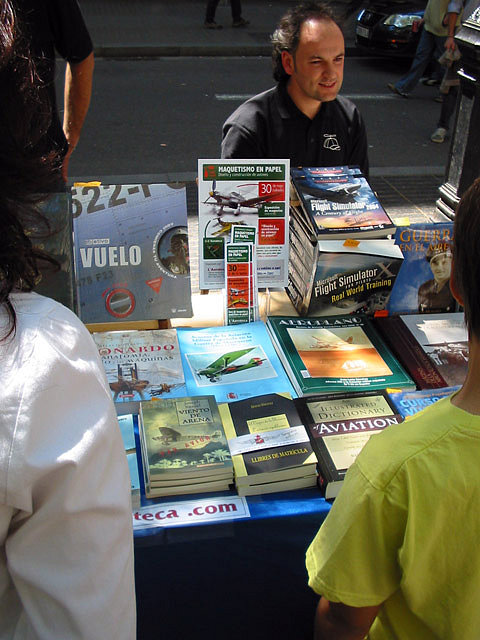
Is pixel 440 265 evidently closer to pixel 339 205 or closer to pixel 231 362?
pixel 339 205

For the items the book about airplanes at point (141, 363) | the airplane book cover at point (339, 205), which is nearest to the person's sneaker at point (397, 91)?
the airplane book cover at point (339, 205)

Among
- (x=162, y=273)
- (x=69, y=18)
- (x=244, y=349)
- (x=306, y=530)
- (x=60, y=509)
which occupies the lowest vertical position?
(x=306, y=530)

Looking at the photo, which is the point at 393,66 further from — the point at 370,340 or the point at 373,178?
the point at 370,340

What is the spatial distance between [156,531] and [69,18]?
6.84ft

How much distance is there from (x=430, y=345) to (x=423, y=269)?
287 millimetres

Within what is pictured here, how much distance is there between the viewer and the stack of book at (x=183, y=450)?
139 centimetres

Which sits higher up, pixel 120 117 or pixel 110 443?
pixel 110 443

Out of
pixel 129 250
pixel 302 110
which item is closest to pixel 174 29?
pixel 302 110

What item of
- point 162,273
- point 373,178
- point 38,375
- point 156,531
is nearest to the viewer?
point 38,375

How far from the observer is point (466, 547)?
0.87 meters

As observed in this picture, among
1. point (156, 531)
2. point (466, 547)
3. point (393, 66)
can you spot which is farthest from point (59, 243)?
point (393, 66)

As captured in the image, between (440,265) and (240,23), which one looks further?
(240,23)

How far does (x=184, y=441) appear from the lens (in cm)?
145

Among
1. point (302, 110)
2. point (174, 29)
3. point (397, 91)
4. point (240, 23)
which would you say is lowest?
point (397, 91)
